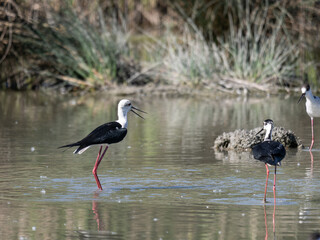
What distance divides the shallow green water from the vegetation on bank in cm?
467

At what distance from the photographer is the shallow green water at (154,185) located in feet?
21.5

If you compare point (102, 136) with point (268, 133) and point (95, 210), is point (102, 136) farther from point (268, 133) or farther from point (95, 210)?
point (268, 133)

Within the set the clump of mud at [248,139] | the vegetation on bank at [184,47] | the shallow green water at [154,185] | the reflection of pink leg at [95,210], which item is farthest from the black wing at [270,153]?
the vegetation on bank at [184,47]

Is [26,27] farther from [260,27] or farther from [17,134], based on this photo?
[17,134]

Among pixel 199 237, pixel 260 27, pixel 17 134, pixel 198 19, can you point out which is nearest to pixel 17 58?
pixel 198 19

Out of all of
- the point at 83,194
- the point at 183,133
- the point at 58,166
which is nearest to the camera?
the point at 83,194

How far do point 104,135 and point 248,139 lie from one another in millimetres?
2943

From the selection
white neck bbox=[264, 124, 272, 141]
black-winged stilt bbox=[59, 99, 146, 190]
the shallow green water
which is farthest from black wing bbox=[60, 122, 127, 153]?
white neck bbox=[264, 124, 272, 141]

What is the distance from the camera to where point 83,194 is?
322 inches

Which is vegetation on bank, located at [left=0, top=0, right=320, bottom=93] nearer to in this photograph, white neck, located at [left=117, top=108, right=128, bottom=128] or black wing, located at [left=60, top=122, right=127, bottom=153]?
white neck, located at [left=117, top=108, right=128, bottom=128]

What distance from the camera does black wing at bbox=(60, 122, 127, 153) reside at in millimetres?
8789

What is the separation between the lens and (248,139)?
36.7 ft

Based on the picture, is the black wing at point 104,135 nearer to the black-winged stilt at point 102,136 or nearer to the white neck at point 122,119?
the black-winged stilt at point 102,136

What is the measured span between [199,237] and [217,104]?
1228 cm
